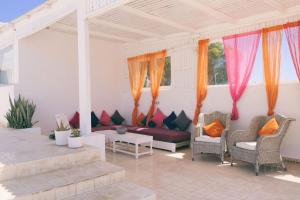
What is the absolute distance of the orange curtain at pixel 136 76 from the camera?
26.7 feet

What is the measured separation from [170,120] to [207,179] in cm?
303

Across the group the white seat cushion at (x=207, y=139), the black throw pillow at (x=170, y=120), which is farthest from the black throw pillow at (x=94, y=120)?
the white seat cushion at (x=207, y=139)

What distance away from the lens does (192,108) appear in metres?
→ 6.90

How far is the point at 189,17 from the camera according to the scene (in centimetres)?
577

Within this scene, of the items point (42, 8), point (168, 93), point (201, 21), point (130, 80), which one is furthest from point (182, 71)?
point (42, 8)

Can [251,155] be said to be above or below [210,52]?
below

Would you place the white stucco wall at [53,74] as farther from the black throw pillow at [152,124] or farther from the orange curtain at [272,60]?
the orange curtain at [272,60]

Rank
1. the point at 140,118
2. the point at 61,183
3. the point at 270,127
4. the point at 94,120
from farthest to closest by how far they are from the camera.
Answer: the point at 140,118
the point at 94,120
the point at 270,127
the point at 61,183

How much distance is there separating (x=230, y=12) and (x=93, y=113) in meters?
4.95

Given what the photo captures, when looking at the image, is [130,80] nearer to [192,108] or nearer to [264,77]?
[192,108]

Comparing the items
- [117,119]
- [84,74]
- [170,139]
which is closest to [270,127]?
[170,139]

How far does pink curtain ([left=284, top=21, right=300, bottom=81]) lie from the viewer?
16.4 feet

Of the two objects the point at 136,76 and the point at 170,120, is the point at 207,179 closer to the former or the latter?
the point at 170,120

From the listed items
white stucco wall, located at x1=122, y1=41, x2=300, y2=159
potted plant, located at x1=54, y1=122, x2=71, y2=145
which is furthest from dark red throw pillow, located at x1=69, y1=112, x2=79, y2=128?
potted plant, located at x1=54, y1=122, x2=71, y2=145
